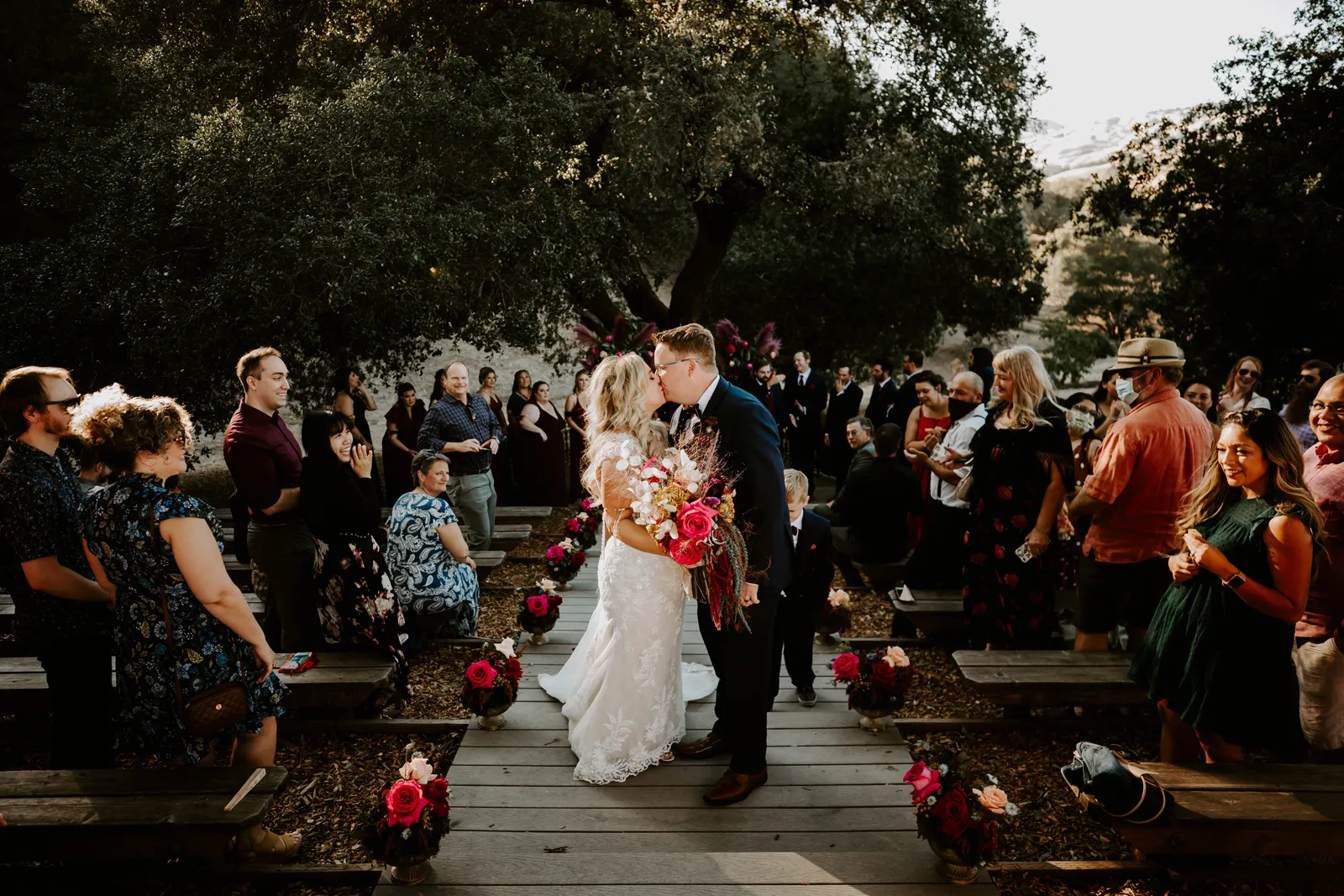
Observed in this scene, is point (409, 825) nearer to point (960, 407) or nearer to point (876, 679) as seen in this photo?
point (876, 679)

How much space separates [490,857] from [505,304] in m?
8.02

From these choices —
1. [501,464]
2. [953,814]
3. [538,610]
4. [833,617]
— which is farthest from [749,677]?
[501,464]

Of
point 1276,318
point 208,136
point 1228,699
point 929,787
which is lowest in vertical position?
point 929,787

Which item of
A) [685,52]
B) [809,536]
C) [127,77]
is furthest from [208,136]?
[809,536]

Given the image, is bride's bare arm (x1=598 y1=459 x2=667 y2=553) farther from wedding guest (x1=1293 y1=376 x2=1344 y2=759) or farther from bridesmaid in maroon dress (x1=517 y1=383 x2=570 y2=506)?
bridesmaid in maroon dress (x1=517 y1=383 x2=570 y2=506)

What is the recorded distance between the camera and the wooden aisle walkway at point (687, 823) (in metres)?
3.42

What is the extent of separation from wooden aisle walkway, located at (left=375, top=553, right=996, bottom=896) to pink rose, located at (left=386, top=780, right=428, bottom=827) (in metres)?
0.31

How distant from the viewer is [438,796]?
3457 mm

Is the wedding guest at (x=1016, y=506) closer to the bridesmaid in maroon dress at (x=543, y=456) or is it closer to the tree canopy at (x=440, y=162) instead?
the tree canopy at (x=440, y=162)

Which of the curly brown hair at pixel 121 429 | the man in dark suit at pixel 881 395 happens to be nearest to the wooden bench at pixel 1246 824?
the curly brown hair at pixel 121 429

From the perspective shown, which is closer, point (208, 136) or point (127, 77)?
point (208, 136)

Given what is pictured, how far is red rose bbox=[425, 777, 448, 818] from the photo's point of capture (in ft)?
11.3

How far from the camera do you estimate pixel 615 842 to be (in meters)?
3.81

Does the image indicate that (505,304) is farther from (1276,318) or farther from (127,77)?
(1276,318)
